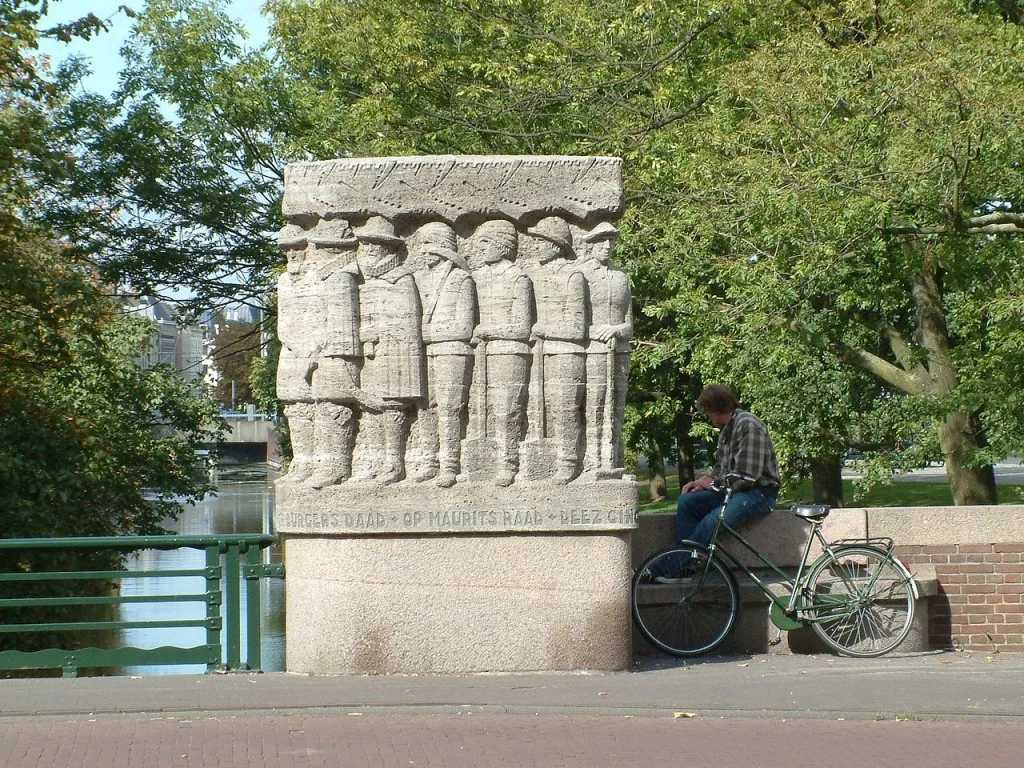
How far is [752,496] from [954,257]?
7.05 meters

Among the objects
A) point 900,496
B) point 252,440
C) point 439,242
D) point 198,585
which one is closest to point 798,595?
point 439,242

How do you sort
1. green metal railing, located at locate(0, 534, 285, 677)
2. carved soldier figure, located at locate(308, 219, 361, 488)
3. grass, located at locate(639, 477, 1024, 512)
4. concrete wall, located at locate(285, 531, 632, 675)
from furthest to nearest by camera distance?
grass, located at locate(639, 477, 1024, 512) < carved soldier figure, located at locate(308, 219, 361, 488) < concrete wall, located at locate(285, 531, 632, 675) < green metal railing, located at locate(0, 534, 285, 677)

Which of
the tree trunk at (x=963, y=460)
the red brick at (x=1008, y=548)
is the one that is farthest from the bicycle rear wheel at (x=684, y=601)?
the tree trunk at (x=963, y=460)

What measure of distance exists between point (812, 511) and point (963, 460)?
36.0 feet

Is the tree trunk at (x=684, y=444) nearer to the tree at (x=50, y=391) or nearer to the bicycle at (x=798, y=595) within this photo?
the tree at (x=50, y=391)

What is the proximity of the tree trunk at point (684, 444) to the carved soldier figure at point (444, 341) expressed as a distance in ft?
53.3

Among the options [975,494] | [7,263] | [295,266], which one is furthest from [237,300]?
[295,266]

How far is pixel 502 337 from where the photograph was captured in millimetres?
10000

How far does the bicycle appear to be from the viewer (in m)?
10.3

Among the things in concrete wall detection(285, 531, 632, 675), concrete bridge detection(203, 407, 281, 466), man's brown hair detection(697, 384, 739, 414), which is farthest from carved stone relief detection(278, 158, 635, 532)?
concrete bridge detection(203, 407, 281, 466)

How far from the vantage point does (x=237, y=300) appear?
1095 inches

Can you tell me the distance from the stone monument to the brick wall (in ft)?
8.70

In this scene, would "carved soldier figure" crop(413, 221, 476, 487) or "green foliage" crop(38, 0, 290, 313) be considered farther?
"green foliage" crop(38, 0, 290, 313)

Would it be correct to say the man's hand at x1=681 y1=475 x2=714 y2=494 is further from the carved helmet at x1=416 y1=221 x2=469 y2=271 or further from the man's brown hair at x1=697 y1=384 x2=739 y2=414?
the carved helmet at x1=416 y1=221 x2=469 y2=271
